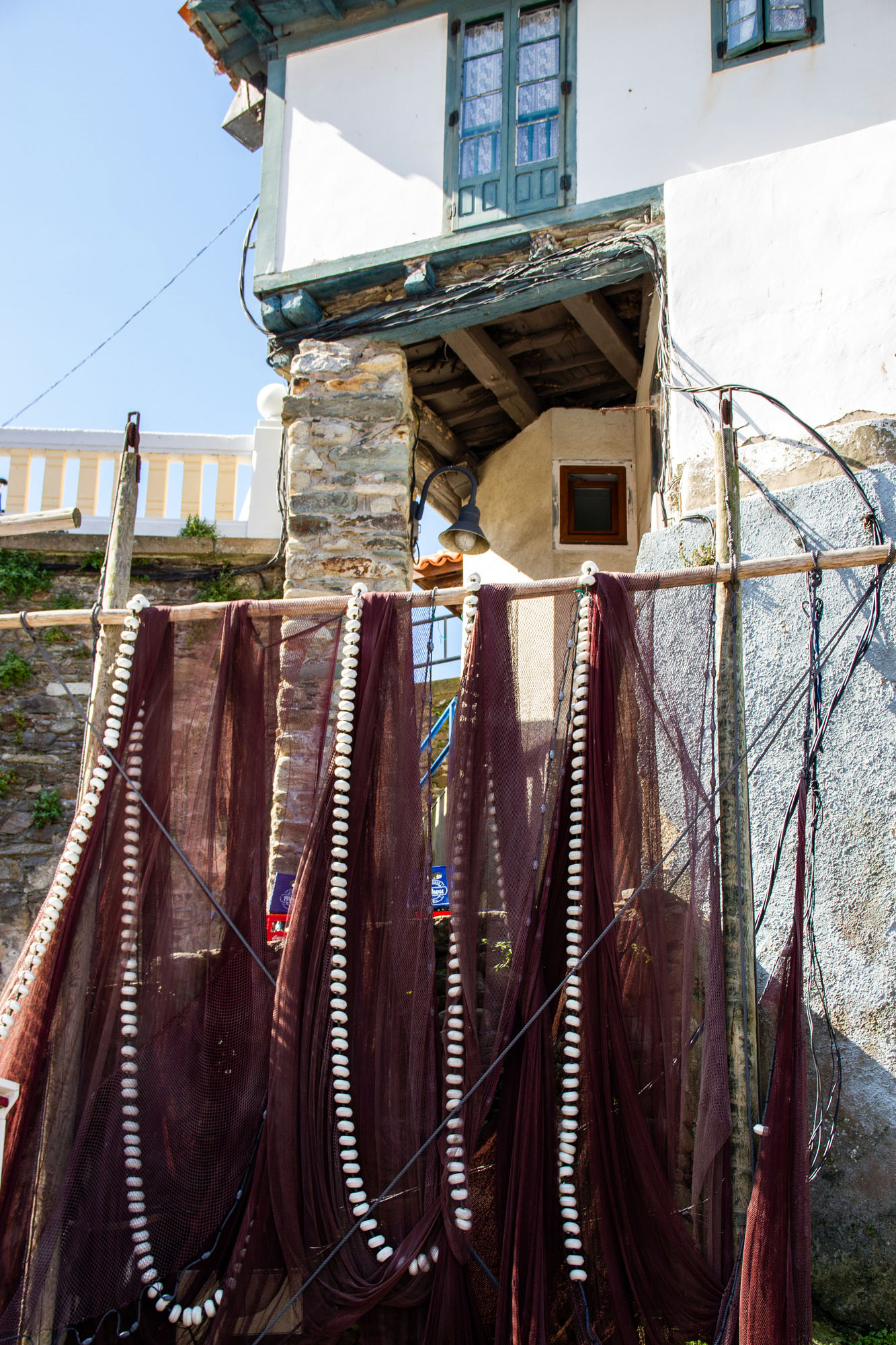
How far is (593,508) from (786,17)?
3137 mm

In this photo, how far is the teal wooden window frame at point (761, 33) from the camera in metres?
5.66

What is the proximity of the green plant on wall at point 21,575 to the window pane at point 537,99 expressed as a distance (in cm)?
453

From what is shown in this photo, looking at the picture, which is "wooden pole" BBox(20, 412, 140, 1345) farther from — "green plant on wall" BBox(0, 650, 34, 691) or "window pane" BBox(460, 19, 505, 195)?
"green plant on wall" BBox(0, 650, 34, 691)

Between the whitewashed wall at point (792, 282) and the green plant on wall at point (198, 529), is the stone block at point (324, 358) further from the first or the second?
the whitewashed wall at point (792, 282)

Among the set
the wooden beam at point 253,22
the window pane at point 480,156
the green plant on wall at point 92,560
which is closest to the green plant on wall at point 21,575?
the green plant on wall at point 92,560

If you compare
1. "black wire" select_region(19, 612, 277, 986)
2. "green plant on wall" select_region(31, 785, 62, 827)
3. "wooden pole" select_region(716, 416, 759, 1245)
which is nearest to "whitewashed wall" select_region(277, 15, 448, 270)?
"wooden pole" select_region(716, 416, 759, 1245)

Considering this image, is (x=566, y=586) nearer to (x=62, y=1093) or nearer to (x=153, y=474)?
(x=62, y=1093)

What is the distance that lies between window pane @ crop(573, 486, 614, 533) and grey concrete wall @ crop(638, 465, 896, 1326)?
10.2 feet

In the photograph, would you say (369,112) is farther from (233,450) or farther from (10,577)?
(10,577)

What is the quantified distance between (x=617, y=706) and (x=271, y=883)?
1.51 m

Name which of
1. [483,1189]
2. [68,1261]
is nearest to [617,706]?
[483,1189]

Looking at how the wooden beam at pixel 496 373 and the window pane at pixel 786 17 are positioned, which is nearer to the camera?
the window pane at pixel 786 17

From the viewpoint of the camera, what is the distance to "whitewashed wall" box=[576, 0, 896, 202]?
552 cm

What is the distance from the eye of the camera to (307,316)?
21.5 feet
